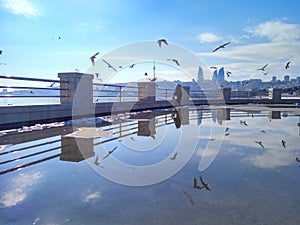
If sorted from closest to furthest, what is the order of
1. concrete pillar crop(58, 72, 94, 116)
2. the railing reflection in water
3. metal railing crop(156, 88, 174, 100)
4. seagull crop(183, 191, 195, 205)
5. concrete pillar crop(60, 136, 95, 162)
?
seagull crop(183, 191, 195, 205) < the railing reflection in water < concrete pillar crop(60, 136, 95, 162) < concrete pillar crop(58, 72, 94, 116) < metal railing crop(156, 88, 174, 100)

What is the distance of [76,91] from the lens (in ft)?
25.5

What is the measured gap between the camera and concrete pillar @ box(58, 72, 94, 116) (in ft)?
25.5

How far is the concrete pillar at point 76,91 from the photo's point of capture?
7758 mm

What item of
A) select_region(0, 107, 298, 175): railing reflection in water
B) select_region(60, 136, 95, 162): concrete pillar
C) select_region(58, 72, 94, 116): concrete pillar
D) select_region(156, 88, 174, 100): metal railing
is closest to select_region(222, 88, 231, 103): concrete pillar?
select_region(156, 88, 174, 100): metal railing

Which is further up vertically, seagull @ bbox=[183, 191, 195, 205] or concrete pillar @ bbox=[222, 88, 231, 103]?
concrete pillar @ bbox=[222, 88, 231, 103]

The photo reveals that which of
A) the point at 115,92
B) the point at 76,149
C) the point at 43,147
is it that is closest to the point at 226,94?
the point at 115,92

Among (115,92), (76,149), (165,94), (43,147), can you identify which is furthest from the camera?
(165,94)

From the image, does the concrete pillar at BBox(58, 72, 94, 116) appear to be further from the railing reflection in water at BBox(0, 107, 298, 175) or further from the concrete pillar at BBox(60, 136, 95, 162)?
the concrete pillar at BBox(60, 136, 95, 162)

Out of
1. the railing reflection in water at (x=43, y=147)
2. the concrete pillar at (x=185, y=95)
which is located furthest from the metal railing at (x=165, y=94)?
the railing reflection in water at (x=43, y=147)

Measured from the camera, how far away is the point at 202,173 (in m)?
2.90

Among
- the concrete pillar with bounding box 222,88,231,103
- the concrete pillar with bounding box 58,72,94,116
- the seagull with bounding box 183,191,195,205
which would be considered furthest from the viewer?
the concrete pillar with bounding box 222,88,231,103

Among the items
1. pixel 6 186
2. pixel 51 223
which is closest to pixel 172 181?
pixel 51 223

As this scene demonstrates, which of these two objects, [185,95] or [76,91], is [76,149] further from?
[185,95]

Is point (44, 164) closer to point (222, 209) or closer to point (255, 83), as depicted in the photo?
point (222, 209)
